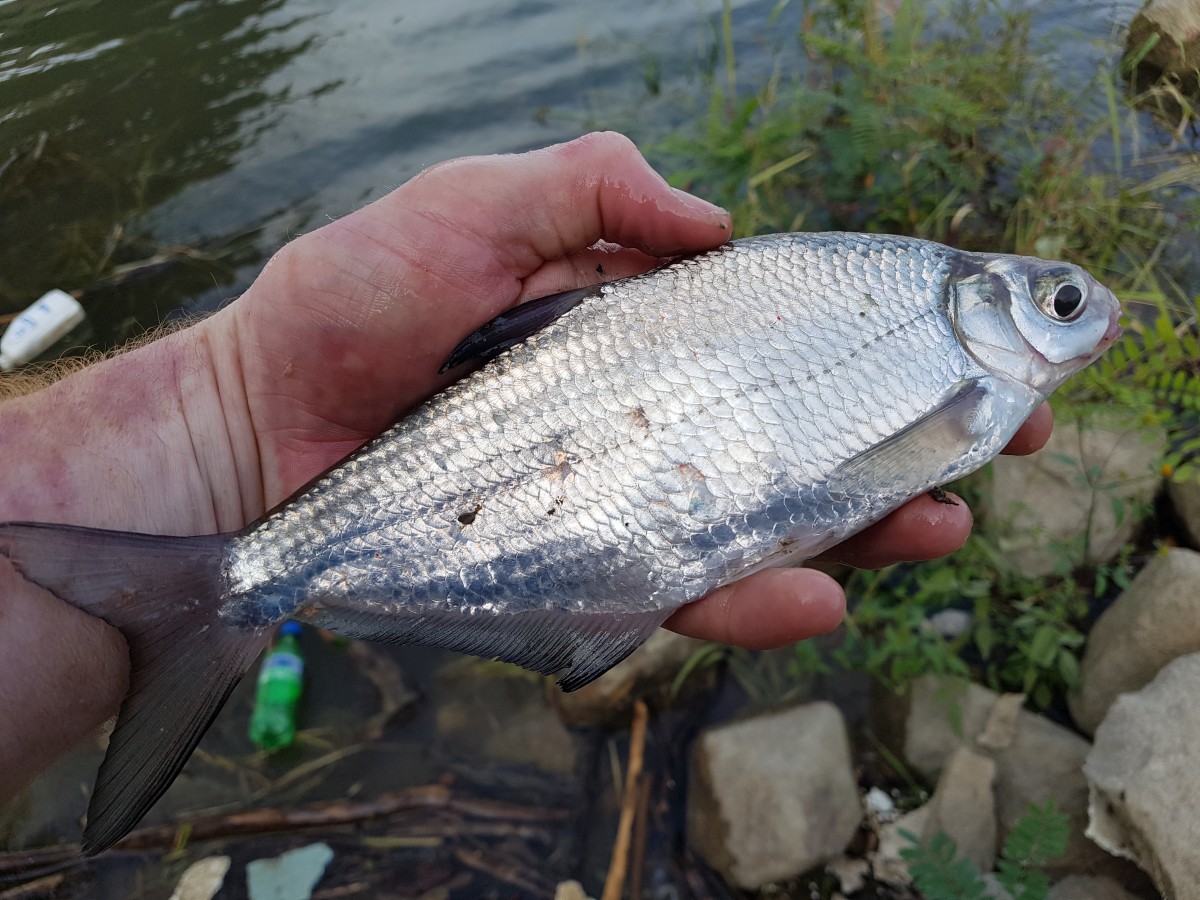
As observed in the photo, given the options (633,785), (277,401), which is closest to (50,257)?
(277,401)

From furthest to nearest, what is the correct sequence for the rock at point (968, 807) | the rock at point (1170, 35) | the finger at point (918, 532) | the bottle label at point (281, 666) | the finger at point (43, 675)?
1. the rock at point (1170, 35)
2. the bottle label at point (281, 666)
3. the rock at point (968, 807)
4. the finger at point (918, 532)
5. the finger at point (43, 675)

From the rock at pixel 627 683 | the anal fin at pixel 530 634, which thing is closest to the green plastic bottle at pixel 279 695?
the rock at pixel 627 683

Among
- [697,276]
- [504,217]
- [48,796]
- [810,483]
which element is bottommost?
[48,796]

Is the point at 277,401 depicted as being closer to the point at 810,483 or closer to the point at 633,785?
the point at 810,483

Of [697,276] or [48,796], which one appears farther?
[48,796]

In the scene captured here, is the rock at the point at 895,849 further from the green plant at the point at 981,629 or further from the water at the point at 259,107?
the water at the point at 259,107

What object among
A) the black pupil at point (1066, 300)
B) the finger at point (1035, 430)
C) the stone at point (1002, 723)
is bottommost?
the stone at point (1002, 723)

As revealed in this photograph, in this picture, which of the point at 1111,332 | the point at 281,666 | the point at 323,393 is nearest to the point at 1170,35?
the point at 1111,332
